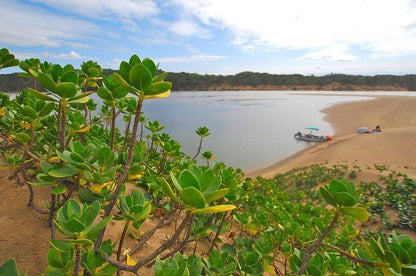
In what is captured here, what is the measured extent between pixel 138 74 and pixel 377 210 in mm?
7827

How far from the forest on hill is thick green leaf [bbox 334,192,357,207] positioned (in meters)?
75.8

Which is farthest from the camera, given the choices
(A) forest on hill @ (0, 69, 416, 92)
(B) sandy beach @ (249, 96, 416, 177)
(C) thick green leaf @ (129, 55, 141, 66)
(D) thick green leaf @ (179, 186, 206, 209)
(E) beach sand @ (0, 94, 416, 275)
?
(A) forest on hill @ (0, 69, 416, 92)

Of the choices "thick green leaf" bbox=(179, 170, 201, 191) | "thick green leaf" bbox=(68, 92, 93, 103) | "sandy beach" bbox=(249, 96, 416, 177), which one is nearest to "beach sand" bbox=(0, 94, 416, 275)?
"sandy beach" bbox=(249, 96, 416, 177)

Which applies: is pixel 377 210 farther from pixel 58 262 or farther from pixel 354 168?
pixel 58 262

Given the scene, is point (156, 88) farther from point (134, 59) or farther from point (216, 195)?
point (216, 195)

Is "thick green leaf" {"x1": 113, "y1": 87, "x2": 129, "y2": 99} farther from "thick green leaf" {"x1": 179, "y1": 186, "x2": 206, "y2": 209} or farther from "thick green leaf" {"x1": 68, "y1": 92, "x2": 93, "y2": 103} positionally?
"thick green leaf" {"x1": 179, "y1": 186, "x2": 206, "y2": 209}

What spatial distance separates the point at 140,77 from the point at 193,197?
0.50 m

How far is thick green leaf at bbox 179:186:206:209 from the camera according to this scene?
790mm

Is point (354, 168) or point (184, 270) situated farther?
point (354, 168)

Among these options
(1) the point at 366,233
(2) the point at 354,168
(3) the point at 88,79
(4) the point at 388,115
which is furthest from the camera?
(4) the point at 388,115

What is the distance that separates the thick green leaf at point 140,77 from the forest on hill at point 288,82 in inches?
2982

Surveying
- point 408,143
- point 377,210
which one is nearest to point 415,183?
point 377,210

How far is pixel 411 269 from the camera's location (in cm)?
99

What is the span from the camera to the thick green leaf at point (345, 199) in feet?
3.58
